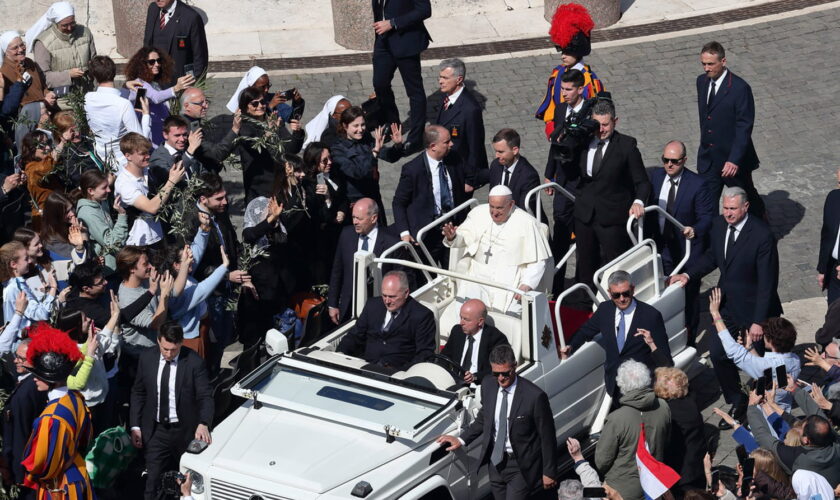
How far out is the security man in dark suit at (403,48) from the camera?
52.7 feet

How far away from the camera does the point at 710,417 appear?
39.6 ft

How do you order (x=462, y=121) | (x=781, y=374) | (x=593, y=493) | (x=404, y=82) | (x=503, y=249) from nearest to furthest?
(x=593, y=493) < (x=781, y=374) < (x=503, y=249) < (x=462, y=121) < (x=404, y=82)

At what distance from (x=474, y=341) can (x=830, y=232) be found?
12.0 feet

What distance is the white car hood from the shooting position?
9570 millimetres

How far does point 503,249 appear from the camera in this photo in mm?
11953

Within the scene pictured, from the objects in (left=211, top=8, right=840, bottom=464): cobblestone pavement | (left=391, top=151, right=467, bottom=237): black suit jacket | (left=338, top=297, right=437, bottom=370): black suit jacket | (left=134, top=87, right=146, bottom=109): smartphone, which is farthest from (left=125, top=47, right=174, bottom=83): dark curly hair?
(left=338, top=297, right=437, bottom=370): black suit jacket

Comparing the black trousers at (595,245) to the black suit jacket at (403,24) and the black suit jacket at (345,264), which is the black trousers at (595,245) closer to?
the black suit jacket at (345,264)

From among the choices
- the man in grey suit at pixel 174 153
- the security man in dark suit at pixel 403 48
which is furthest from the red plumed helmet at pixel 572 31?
the man in grey suit at pixel 174 153

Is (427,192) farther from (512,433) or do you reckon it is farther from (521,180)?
(512,433)

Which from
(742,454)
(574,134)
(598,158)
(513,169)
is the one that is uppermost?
(574,134)

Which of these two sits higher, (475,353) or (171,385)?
(171,385)

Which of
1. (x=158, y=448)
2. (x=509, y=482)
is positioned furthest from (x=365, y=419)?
(x=158, y=448)

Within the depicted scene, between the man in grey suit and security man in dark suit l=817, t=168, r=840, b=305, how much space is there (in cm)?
569

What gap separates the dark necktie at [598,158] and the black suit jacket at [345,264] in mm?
1978
